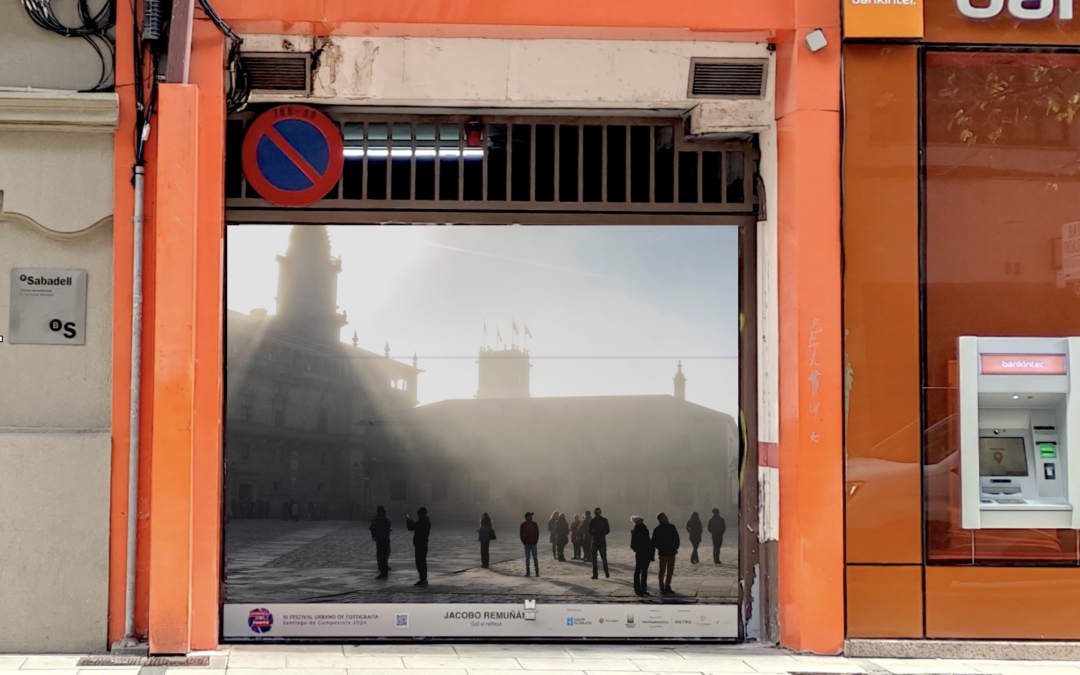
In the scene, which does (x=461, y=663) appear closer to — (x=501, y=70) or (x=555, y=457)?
(x=555, y=457)

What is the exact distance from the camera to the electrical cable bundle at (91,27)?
683 centimetres

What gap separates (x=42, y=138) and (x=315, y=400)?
234 centimetres

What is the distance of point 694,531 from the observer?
7.47m

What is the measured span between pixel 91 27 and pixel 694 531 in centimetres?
501

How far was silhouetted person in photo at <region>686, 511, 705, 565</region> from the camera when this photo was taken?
293 inches

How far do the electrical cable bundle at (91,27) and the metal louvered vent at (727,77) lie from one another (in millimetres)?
3675

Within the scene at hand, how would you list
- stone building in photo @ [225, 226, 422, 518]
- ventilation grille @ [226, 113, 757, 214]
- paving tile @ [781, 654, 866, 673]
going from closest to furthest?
1. paving tile @ [781, 654, 866, 673]
2. stone building in photo @ [225, 226, 422, 518]
3. ventilation grille @ [226, 113, 757, 214]

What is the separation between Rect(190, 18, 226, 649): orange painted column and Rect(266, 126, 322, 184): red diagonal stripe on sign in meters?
0.49

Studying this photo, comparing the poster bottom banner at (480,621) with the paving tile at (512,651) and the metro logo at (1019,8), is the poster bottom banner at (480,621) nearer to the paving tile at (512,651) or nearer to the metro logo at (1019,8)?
the paving tile at (512,651)

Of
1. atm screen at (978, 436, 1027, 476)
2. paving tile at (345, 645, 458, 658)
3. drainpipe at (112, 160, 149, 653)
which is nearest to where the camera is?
drainpipe at (112, 160, 149, 653)

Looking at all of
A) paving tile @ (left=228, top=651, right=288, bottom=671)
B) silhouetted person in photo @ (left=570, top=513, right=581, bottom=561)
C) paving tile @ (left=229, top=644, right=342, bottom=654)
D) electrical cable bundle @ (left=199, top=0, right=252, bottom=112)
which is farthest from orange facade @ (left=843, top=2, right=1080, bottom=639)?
electrical cable bundle @ (left=199, top=0, right=252, bottom=112)

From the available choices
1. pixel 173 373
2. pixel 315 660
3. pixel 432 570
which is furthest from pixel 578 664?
pixel 173 373

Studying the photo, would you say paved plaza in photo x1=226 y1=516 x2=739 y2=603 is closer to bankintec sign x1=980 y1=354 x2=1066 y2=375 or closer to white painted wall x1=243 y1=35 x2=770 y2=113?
bankintec sign x1=980 y1=354 x2=1066 y2=375

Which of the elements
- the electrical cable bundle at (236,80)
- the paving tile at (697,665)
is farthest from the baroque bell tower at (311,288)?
the paving tile at (697,665)
